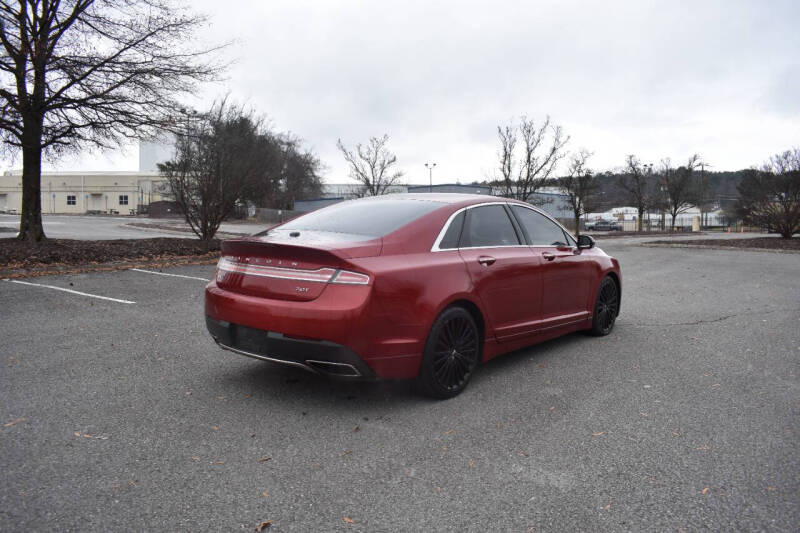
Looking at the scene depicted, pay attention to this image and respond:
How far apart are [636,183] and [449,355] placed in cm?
5061

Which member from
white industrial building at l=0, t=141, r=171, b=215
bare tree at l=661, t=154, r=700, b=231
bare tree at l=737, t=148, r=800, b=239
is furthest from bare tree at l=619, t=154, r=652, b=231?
white industrial building at l=0, t=141, r=171, b=215

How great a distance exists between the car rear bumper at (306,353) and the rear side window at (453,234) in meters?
1.12

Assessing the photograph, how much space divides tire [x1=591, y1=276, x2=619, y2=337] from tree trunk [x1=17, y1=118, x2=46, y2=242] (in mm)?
12737

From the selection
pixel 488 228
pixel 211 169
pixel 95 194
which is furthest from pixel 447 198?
pixel 95 194

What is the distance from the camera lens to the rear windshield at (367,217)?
411 cm

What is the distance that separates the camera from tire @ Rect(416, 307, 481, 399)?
3877mm

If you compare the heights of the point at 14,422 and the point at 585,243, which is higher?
the point at 585,243

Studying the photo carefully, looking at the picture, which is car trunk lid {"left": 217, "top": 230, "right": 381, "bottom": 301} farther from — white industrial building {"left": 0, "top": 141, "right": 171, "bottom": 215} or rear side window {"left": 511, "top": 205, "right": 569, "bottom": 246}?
white industrial building {"left": 0, "top": 141, "right": 171, "bottom": 215}

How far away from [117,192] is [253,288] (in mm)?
90362

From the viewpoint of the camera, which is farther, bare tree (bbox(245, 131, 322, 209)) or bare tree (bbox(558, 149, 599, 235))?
bare tree (bbox(245, 131, 322, 209))

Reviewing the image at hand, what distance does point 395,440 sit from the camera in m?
3.36

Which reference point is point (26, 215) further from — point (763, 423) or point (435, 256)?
point (763, 423)

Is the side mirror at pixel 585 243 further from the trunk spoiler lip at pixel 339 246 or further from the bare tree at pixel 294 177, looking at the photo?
the bare tree at pixel 294 177

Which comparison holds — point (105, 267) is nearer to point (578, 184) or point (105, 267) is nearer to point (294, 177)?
point (578, 184)
